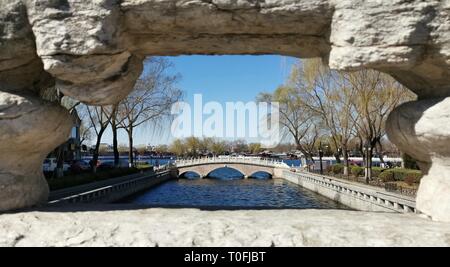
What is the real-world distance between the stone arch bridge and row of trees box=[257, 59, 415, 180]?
1158cm

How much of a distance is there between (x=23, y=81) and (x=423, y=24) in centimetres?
800

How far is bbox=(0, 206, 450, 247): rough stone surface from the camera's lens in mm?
6199

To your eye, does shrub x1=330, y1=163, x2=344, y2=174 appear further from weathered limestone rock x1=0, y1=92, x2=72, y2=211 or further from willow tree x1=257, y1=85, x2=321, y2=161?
weathered limestone rock x1=0, y1=92, x2=72, y2=211

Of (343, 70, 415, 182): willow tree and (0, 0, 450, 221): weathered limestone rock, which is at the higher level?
(343, 70, 415, 182): willow tree

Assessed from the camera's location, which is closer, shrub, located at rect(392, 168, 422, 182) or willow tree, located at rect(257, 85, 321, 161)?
shrub, located at rect(392, 168, 422, 182)

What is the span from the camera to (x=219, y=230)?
21.6ft

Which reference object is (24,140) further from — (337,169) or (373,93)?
(337,169)

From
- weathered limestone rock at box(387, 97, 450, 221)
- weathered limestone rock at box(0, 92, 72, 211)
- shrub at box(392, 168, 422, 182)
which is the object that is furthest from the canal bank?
weathered limestone rock at box(0, 92, 72, 211)

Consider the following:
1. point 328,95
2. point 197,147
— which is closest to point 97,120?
point 328,95

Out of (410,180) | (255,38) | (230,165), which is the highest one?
(255,38)

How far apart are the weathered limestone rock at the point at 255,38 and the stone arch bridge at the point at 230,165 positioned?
45.2 metres

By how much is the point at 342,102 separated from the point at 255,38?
71.4 feet
